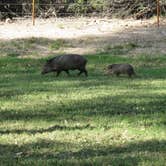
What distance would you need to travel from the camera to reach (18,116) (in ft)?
41.8

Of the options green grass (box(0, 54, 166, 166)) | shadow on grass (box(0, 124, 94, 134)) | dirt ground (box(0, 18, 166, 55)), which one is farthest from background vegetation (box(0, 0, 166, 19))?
shadow on grass (box(0, 124, 94, 134))

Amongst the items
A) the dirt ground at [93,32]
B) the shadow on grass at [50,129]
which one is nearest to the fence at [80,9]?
the dirt ground at [93,32]

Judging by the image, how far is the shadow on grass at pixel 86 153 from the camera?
8.62 m

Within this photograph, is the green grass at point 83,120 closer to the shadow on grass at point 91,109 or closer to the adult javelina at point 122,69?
the shadow on grass at point 91,109

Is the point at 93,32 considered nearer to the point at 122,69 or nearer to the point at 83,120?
the point at 122,69

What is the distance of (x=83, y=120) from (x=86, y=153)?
117 inches

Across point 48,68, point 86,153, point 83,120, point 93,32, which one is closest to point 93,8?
point 93,32

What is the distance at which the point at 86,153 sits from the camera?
9289mm

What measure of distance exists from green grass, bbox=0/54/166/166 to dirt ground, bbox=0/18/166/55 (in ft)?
27.5

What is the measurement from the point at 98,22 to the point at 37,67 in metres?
9.78

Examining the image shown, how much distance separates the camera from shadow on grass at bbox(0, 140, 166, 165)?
8617 millimetres

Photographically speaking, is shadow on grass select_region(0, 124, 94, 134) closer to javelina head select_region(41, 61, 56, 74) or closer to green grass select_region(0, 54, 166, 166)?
green grass select_region(0, 54, 166, 166)

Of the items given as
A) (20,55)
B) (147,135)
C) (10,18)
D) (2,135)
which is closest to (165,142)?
(147,135)

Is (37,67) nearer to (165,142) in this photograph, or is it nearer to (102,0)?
(102,0)
